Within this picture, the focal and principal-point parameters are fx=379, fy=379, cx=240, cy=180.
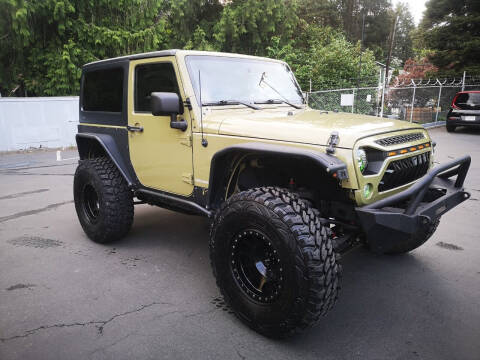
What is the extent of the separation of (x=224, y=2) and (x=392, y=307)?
848 inches

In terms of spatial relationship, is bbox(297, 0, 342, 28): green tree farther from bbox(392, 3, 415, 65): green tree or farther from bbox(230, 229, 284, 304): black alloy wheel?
bbox(230, 229, 284, 304): black alloy wheel

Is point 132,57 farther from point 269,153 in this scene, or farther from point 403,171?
point 403,171

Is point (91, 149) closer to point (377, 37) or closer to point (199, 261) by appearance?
point (199, 261)

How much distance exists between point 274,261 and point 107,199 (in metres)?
2.24

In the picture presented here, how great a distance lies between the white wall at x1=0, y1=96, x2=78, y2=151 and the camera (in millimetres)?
13171

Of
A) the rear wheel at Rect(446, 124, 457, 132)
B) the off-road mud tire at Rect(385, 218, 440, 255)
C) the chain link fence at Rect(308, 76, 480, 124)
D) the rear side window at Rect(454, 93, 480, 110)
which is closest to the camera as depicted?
the off-road mud tire at Rect(385, 218, 440, 255)

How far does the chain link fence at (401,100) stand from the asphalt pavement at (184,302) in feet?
34.2

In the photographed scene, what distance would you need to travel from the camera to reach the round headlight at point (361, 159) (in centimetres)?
248

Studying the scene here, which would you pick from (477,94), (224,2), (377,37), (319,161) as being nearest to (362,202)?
(319,161)

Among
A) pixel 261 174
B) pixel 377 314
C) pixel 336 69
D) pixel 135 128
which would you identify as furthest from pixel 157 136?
pixel 336 69

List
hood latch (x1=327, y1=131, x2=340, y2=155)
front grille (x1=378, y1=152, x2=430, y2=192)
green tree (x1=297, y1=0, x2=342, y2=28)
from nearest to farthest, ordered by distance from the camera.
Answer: hood latch (x1=327, y1=131, x2=340, y2=155) → front grille (x1=378, y1=152, x2=430, y2=192) → green tree (x1=297, y1=0, x2=342, y2=28)

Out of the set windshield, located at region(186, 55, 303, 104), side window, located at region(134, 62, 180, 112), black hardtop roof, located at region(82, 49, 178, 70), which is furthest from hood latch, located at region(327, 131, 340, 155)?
black hardtop roof, located at region(82, 49, 178, 70)

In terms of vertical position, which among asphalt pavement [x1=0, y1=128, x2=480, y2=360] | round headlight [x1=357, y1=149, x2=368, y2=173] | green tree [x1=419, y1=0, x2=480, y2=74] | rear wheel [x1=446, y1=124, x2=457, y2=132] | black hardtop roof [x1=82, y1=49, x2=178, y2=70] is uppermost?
green tree [x1=419, y1=0, x2=480, y2=74]

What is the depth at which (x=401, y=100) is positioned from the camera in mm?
16719
